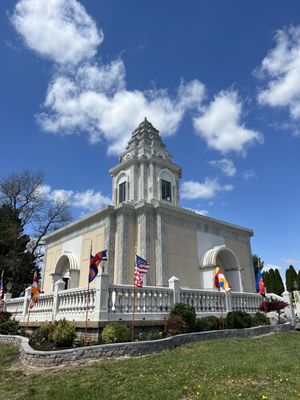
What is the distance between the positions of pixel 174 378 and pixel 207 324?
22.9 feet

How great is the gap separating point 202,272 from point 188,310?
9.01m

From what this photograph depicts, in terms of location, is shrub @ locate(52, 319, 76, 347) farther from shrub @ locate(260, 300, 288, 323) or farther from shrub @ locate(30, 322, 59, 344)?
shrub @ locate(260, 300, 288, 323)

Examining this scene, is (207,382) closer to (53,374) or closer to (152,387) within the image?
(152,387)

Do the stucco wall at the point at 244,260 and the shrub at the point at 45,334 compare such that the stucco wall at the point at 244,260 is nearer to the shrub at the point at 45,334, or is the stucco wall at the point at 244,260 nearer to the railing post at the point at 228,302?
the railing post at the point at 228,302

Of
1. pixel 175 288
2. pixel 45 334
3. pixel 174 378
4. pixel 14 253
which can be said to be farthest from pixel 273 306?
pixel 14 253

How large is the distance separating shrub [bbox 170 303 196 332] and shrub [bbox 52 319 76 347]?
4.08 meters

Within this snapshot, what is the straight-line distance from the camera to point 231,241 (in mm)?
25891

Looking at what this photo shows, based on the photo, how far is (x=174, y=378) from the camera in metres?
7.34

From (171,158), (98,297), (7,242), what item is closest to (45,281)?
(7,242)

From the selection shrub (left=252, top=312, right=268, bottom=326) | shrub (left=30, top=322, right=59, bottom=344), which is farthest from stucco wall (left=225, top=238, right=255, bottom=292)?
shrub (left=30, top=322, right=59, bottom=344)

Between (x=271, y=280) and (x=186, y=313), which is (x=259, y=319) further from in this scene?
(x=271, y=280)

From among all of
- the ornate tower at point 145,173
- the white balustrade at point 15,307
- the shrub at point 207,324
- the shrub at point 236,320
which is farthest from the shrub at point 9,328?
the ornate tower at point 145,173

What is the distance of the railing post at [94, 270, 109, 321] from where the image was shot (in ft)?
38.0

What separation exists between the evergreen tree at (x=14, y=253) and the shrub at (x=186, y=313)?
24.2 metres
